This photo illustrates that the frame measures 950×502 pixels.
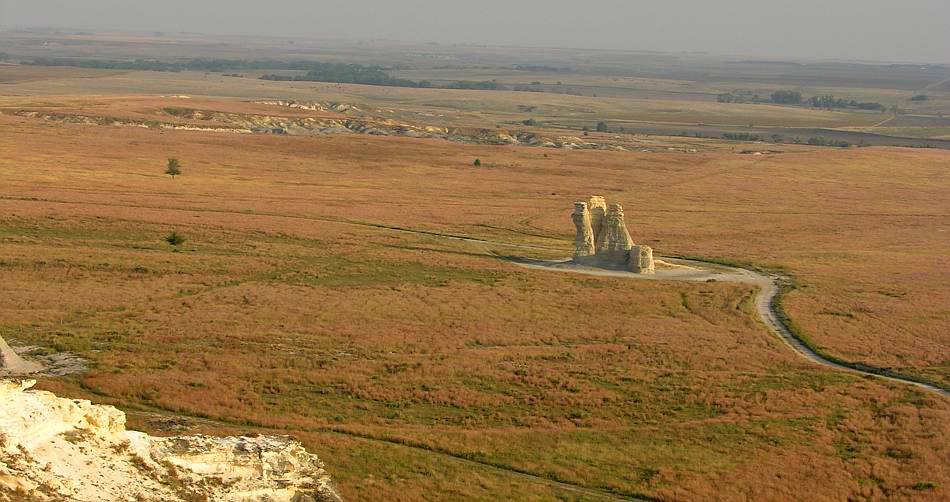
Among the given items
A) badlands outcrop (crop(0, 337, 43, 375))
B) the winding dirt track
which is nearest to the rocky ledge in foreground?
badlands outcrop (crop(0, 337, 43, 375))

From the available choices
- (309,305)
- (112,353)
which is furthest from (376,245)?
(112,353)

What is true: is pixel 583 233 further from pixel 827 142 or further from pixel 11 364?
pixel 827 142

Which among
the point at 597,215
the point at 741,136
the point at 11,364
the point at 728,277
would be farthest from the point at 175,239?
the point at 741,136

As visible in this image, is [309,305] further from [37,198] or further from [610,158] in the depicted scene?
[610,158]

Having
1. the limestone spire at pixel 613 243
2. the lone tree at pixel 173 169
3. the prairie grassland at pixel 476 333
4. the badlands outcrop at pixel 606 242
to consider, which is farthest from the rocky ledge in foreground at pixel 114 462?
the lone tree at pixel 173 169

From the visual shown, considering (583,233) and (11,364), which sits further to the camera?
(583,233)
